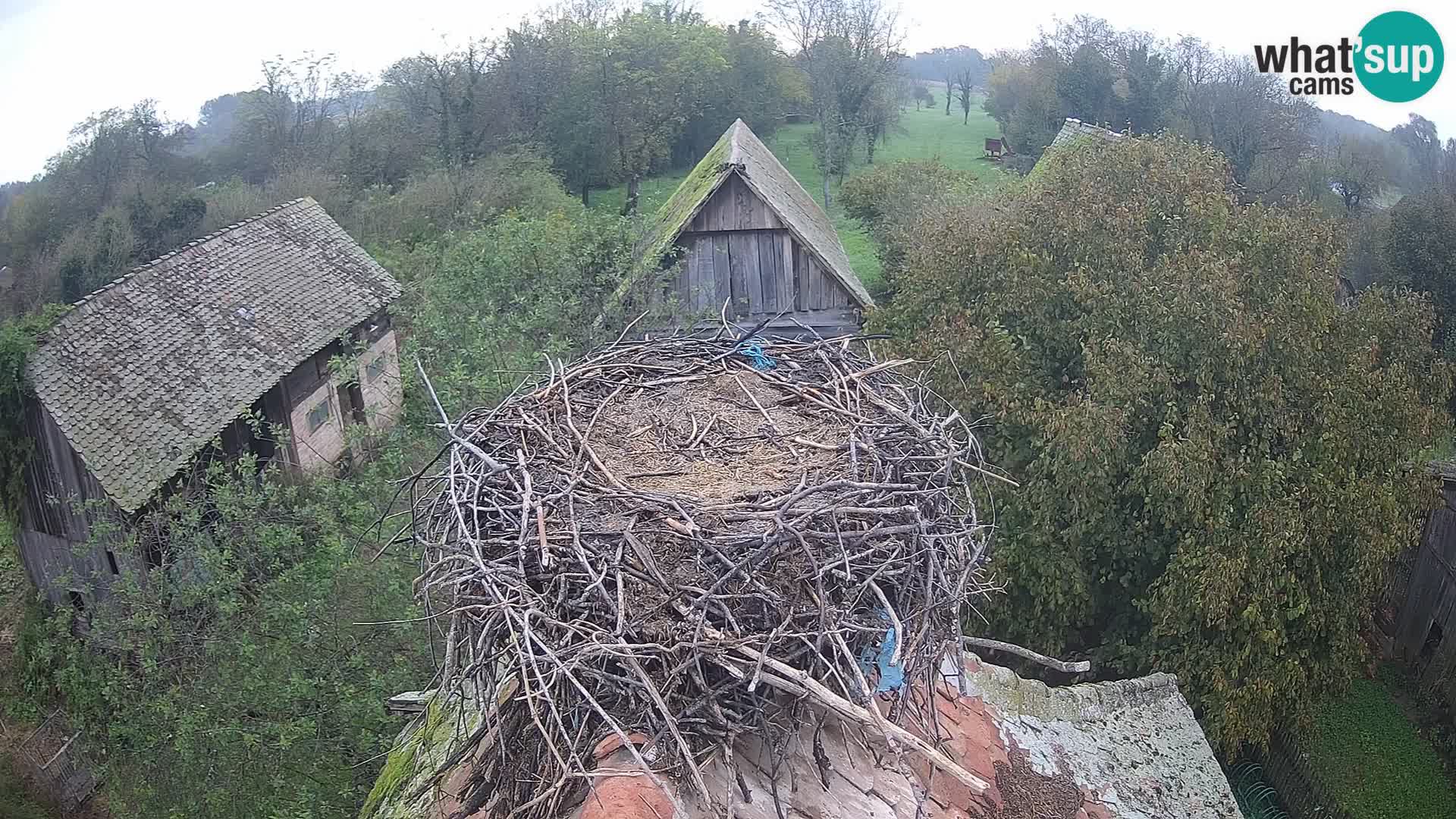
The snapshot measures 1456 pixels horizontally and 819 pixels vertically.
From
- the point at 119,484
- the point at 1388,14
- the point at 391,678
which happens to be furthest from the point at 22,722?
the point at 1388,14

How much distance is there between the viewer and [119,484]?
10195mm

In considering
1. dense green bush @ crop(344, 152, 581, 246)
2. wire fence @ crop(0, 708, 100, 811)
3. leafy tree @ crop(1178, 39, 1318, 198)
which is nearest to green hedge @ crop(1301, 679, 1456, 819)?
wire fence @ crop(0, 708, 100, 811)

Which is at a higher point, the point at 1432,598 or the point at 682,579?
the point at 682,579

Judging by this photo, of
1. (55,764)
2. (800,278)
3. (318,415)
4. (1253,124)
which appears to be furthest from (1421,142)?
(55,764)

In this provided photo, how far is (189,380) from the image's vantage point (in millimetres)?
11766

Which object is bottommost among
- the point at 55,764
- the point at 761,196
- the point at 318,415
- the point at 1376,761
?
the point at 1376,761

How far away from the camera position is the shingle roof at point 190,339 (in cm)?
1063

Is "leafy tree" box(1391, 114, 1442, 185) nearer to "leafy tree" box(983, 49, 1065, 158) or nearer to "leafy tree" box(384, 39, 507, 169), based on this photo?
"leafy tree" box(983, 49, 1065, 158)

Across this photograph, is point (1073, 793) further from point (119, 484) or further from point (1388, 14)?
point (1388, 14)

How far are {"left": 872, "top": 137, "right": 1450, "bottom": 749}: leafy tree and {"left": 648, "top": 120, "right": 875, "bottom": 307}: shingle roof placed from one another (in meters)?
3.89

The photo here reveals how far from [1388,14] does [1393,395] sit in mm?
7775

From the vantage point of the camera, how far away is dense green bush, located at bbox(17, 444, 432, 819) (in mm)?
7945

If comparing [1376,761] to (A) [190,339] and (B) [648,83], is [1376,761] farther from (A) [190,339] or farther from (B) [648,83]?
(B) [648,83]

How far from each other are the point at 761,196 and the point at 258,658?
25.5 ft
